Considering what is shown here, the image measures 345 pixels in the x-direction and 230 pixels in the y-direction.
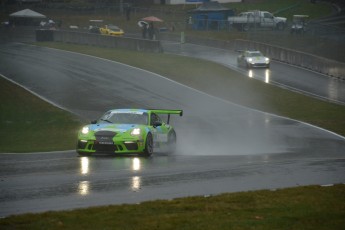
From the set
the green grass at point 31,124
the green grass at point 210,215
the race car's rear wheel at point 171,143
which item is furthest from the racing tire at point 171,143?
the green grass at point 210,215

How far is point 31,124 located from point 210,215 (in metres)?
20.5

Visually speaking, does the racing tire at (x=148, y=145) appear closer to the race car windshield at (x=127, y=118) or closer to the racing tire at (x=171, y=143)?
the race car windshield at (x=127, y=118)

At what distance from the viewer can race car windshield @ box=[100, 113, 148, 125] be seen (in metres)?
20.6

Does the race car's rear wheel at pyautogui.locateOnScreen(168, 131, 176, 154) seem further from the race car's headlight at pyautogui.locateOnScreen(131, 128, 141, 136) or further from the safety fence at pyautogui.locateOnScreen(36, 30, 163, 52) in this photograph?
the safety fence at pyautogui.locateOnScreen(36, 30, 163, 52)

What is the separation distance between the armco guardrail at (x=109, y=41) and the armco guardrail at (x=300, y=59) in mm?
8035

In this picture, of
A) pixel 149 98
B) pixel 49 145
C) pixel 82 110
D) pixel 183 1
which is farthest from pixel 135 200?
pixel 183 1

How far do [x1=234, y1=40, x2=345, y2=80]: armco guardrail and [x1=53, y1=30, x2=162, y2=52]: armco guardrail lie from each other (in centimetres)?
803

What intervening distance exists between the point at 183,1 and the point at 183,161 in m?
83.6

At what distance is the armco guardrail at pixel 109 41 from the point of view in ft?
199

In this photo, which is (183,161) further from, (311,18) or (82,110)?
(311,18)

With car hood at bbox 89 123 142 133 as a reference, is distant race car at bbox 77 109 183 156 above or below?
below

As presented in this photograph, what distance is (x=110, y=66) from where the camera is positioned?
164ft

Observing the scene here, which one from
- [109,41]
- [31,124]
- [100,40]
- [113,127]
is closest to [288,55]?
[109,41]

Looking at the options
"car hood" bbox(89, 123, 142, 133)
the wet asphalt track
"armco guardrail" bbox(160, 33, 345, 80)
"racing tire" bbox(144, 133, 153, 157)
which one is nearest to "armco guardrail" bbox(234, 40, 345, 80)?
"armco guardrail" bbox(160, 33, 345, 80)
